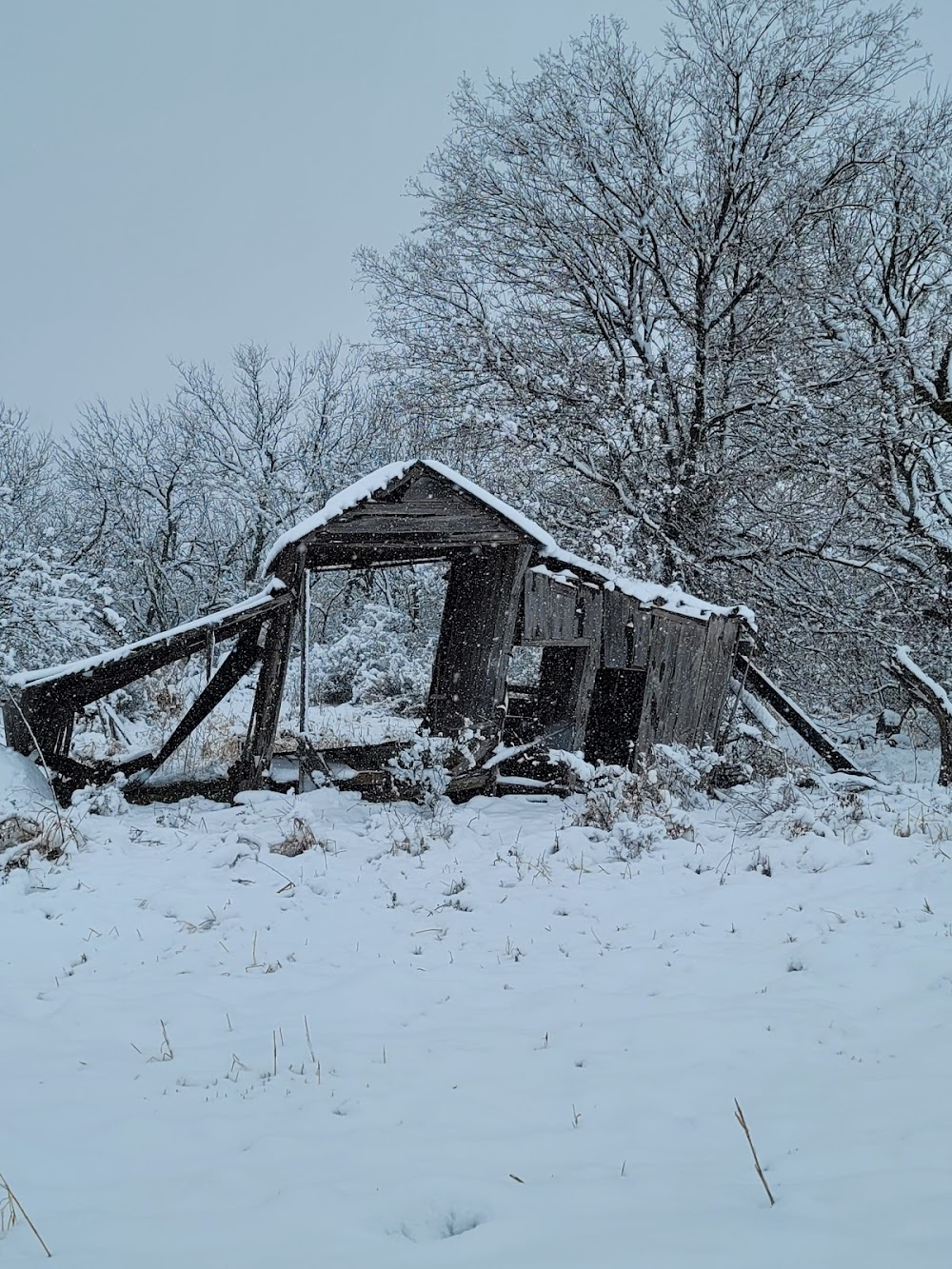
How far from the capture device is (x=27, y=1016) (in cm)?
324

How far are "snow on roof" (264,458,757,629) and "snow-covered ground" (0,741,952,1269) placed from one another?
2.47 metres

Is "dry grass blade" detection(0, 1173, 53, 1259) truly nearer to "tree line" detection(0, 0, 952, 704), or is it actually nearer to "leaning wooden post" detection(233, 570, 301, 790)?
"leaning wooden post" detection(233, 570, 301, 790)

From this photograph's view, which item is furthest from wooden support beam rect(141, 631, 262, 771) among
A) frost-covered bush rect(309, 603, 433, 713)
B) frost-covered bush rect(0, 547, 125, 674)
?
frost-covered bush rect(309, 603, 433, 713)

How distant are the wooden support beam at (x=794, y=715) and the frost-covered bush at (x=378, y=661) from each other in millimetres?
7740

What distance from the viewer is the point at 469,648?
24.3 ft

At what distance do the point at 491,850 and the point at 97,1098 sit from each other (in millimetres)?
3323

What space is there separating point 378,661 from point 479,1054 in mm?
13391

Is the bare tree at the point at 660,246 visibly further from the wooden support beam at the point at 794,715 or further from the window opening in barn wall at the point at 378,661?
the window opening in barn wall at the point at 378,661

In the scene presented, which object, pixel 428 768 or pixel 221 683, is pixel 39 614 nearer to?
pixel 221 683

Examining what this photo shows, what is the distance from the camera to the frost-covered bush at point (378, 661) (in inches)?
622

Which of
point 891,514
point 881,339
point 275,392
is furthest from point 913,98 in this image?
point 275,392

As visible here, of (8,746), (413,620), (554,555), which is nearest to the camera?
(8,746)

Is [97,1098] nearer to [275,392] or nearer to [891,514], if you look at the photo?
[891,514]

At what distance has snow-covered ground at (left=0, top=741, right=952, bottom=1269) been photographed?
1.86 meters
